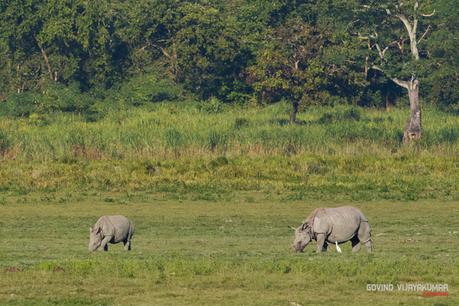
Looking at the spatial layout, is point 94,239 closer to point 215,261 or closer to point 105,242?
point 105,242

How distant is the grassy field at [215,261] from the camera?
18.4 meters

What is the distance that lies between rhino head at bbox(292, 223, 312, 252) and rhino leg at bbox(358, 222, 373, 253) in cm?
91

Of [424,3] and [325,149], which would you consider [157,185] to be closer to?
[325,149]

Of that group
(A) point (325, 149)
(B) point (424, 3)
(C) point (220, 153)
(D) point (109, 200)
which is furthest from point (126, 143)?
(B) point (424, 3)

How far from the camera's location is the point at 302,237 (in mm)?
22875

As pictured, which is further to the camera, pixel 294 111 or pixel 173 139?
pixel 294 111

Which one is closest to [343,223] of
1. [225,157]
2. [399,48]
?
[225,157]

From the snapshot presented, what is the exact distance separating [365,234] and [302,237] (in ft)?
3.68

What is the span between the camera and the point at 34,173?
38281 millimetres

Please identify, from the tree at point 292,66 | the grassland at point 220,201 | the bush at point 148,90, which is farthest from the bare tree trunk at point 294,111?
the bush at point 148,90

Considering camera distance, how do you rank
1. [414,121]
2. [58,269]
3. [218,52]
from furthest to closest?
[218,52] → [414,121] → [58,269]

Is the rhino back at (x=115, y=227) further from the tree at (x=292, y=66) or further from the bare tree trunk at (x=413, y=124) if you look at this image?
the tree at (x=292, y=66)

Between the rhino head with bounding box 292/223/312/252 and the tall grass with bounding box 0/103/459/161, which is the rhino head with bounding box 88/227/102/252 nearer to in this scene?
the rhino head with bounding box 292/223/312/252

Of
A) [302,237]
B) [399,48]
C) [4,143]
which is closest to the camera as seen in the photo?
[302,237]
